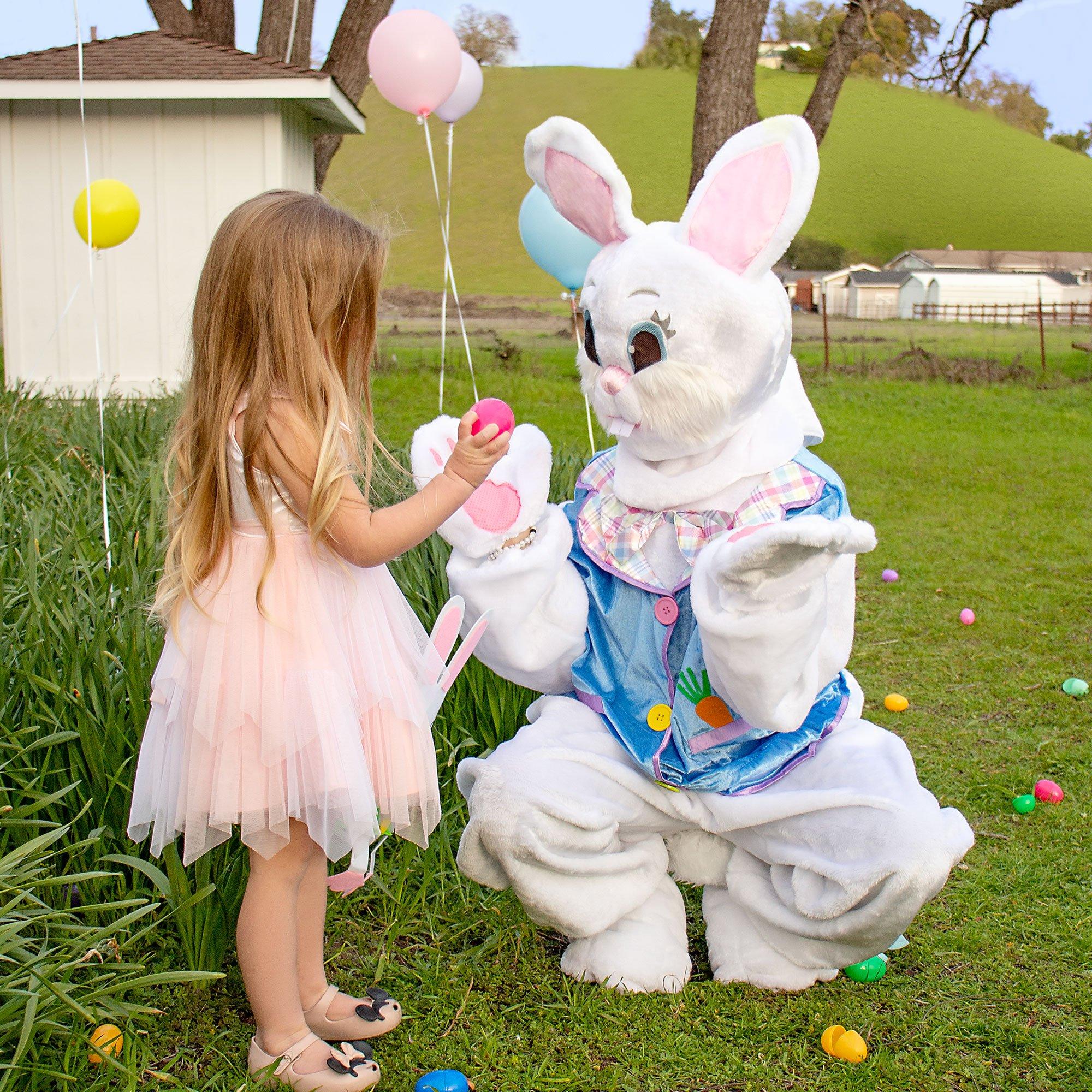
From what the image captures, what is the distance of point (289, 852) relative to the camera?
5.54 feet

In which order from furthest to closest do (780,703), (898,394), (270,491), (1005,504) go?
(898,394)
(1005,504)
(780,703)
(270,491)

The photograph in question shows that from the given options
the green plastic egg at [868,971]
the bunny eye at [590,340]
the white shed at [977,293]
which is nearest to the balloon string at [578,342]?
the bunny eye at [590,340]

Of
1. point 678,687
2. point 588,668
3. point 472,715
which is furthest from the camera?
point 472,715

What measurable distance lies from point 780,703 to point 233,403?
0.96m

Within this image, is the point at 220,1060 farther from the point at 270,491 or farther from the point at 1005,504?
the point at 1005,504

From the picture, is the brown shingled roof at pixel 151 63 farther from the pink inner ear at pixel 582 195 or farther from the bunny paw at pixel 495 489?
the bunny paw at pixel 495 489

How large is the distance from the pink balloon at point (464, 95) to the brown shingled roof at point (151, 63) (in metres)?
1.10

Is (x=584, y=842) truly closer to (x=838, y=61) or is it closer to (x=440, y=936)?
(x=440, y=936)

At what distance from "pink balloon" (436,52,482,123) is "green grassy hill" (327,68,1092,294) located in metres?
22.2

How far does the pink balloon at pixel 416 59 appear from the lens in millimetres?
5168

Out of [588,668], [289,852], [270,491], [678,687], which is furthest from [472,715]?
[270,491]

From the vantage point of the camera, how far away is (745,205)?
1904 millimetres

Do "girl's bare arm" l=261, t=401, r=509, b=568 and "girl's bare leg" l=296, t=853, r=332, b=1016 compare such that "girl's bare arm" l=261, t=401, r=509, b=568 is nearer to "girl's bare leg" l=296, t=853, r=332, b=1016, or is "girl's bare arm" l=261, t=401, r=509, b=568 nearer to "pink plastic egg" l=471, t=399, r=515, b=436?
"pink plastic egg" l=471, t=399, r=515, b=436

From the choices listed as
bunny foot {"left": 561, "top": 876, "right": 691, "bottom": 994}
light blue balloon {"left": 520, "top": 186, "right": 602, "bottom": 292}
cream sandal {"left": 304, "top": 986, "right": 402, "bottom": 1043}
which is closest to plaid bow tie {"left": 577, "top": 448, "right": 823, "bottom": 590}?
bunny foot {"left": 561, "top": 876, "right": 691, "bottom": 994}
